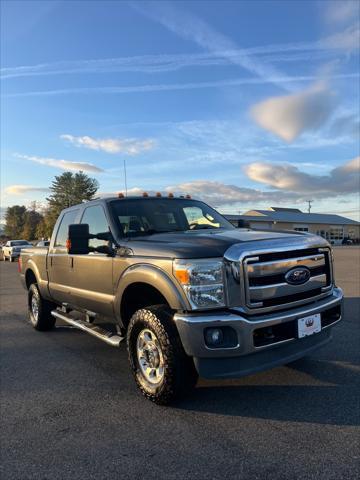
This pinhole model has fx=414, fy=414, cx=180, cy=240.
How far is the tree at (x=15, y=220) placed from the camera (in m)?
105

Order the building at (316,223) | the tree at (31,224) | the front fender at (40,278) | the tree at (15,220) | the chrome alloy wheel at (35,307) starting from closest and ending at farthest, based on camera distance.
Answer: the front fender at (40,278) < the chrome alloy wheel at (35,307) < the building at (316,223) < the tree at (31,224) < the tree at (15,220)

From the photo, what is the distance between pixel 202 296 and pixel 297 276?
0.96 meters

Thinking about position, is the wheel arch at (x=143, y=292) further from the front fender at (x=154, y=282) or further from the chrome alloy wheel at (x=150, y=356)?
the chrome alloy wheel at (x=150, y=356)

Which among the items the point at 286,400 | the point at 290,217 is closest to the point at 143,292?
the point at 286,400

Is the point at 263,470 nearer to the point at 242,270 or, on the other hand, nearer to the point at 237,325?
the point at 237,325

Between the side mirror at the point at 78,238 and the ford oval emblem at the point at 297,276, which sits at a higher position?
the side mirror at the point at 78,238

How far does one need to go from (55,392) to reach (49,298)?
257 centimetres

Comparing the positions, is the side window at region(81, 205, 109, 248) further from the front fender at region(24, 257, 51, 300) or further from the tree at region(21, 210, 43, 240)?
the tree at region(21, 210, 43, 240)

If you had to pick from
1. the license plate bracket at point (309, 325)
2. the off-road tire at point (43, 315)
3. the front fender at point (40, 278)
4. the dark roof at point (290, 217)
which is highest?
the dark roof at point (290, 217)

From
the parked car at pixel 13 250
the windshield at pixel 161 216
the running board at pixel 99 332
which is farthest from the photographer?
the parked car at pixel 13 250

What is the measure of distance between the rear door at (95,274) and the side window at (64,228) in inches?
19.8

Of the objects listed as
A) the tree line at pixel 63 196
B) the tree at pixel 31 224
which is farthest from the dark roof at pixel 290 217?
the tree at pixel 31 224

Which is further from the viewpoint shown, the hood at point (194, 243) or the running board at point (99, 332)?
the running board at point (99, 332)

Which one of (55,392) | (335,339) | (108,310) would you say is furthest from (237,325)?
(335,339)
